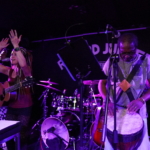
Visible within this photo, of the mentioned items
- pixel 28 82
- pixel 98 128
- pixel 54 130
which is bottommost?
pixel 54 130

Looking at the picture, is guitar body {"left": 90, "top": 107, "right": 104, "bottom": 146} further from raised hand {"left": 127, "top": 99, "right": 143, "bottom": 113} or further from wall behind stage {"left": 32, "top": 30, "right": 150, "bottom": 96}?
wall behind stage {"left": 32, "top": 30, "right": 150, "bottom": 96}

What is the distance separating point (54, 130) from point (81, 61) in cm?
313

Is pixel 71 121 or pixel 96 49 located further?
Answer: pixel 96 49

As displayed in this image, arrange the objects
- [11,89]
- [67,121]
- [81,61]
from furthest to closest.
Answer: [67,121] < [11,89] < [81,61]

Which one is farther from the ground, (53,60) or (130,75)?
(53,60)

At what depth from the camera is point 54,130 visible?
17.3ft

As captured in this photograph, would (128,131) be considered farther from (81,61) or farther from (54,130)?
(54,130)

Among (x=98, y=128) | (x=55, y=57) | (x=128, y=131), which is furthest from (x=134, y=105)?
(x=55, y=57)

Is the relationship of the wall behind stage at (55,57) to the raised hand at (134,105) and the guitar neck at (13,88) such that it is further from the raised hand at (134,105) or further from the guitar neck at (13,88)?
the raised hand at (134,105)

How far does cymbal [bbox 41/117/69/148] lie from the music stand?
2.64 m

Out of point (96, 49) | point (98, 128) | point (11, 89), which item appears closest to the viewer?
point (98, 128)

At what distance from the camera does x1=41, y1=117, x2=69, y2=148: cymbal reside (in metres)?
5.16

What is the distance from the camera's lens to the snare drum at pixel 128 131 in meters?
2.55

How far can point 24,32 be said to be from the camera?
8117 mm
